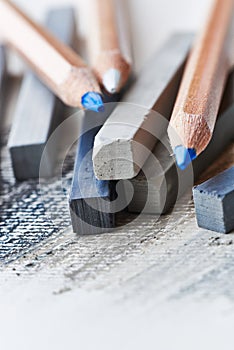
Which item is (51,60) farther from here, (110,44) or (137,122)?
(137,122)

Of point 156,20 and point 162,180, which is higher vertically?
point 156,20

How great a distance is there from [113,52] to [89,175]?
0.24 m

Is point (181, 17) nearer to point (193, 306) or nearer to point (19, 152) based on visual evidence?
point (19, 152)

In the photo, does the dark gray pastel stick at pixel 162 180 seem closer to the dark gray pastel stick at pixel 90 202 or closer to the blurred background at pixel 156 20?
the dark gray pastel stick at pixel 90 202

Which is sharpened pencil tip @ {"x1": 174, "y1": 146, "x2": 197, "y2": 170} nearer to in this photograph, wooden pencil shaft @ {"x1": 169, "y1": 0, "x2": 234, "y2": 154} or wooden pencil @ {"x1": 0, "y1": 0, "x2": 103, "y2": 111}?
wooden pencil shaft @ {"x1": 169, "y1": 0, "x2": 234, "y2": 154}

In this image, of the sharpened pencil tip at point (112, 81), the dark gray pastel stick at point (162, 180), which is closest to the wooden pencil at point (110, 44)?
the sharpened pencil tip at point (112, 81)

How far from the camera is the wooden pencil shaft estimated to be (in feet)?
2.51

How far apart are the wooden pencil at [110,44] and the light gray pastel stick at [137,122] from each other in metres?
0.03

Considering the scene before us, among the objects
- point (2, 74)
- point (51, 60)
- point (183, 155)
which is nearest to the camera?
point (183, 155)

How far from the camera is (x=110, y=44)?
1043 millimetres

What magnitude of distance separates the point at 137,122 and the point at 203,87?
10cm

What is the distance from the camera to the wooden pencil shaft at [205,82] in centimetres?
76

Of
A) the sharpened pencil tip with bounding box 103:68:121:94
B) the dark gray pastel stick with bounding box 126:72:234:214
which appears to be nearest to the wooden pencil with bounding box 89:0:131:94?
the sharpened pencil tip with bounding box 103:68:121:94

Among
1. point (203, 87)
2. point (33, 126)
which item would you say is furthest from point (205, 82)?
point (33, 126)
